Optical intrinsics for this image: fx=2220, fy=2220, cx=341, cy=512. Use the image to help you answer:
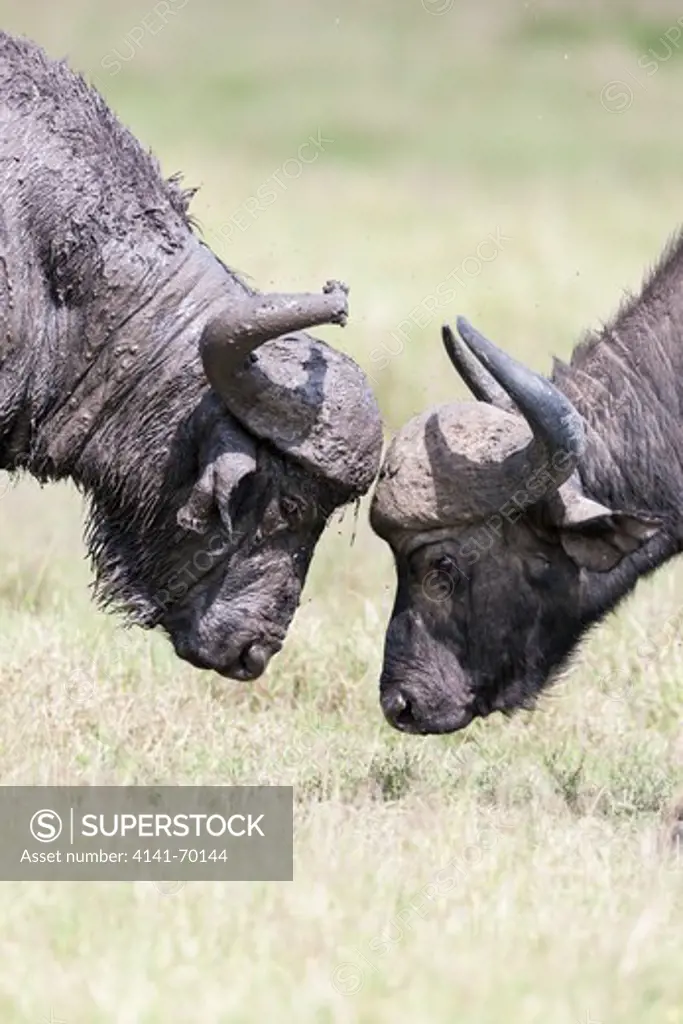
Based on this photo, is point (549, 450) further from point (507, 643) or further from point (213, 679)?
point (213, 679)

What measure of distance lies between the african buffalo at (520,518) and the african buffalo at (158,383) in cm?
66

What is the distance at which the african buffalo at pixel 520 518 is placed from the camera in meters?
8.88

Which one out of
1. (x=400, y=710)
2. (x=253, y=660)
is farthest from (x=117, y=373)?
(x=400, y=710)

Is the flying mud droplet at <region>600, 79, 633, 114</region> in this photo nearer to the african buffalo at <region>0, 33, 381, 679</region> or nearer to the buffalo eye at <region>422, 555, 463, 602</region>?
the buffalo eye at <region>422, 555, 463, 602</region>

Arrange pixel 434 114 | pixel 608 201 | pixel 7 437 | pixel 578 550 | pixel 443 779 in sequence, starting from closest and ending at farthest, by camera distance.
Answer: pixel 7 437
pixel 578 550
pixel 443 779
pixel 608 201
pixel 434 114

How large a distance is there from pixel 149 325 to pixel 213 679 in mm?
3021

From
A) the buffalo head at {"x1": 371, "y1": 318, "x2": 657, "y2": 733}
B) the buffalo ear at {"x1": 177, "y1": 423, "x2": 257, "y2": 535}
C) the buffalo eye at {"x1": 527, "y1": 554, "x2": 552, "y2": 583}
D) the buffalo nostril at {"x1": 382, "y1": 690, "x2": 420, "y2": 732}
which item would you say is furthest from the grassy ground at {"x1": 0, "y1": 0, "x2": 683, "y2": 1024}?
the buffalo ear at {"x1": 177, "y1": 423, "x2": 257, "y2": 535}

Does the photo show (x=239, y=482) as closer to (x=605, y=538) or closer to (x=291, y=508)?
(x=291, y=508)

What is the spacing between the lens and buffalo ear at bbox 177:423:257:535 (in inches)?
317

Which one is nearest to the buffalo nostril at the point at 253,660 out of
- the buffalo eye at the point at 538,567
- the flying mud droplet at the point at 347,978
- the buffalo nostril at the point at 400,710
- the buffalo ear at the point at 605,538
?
the buffalo nostril at the point at 400,710

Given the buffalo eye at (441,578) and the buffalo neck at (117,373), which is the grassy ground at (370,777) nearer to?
the buffalo eye at (441,578)

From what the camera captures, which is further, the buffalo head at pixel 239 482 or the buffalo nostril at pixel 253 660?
the buffalo nostril at pixel 253 660

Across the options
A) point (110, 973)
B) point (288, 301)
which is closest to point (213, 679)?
point (288, 301)

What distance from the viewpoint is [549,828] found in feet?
28.1
